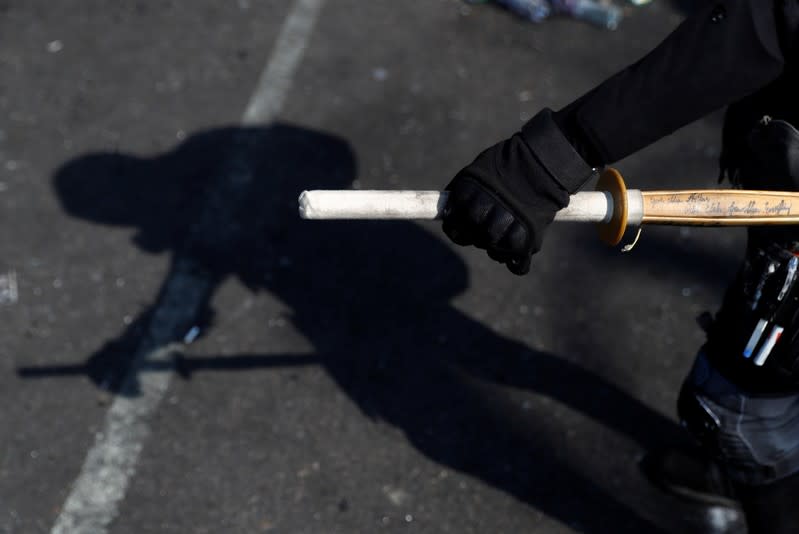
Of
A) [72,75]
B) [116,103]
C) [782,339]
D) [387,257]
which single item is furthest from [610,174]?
[72,75]

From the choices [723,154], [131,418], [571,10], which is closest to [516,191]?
[723,154]

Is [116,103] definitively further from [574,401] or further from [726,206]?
[726,206]

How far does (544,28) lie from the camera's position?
4.70m

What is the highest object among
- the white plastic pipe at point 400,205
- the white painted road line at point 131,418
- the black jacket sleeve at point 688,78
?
the black jacket sleeve at point 688,78

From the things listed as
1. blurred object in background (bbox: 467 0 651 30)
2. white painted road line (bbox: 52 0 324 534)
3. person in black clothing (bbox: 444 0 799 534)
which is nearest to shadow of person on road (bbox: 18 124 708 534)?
white painted road line (bbox: 52 0 324 534)

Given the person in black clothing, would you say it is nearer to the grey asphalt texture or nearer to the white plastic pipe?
the white plastic pipe

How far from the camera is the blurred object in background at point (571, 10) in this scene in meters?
4.69

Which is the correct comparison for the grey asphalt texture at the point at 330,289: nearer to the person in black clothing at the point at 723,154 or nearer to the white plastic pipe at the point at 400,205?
the person in black clothing at the point at 723,154

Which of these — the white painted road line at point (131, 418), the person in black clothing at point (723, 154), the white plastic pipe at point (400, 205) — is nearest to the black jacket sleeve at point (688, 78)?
the person in black clothing at point (723, 154)

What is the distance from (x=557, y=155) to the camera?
7.15 ft

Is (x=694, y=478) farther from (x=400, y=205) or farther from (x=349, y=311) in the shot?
(x=400, y=205)

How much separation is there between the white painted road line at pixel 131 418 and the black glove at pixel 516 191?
1.47m

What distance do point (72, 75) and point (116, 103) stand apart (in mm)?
297

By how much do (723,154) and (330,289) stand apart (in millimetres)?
1608
